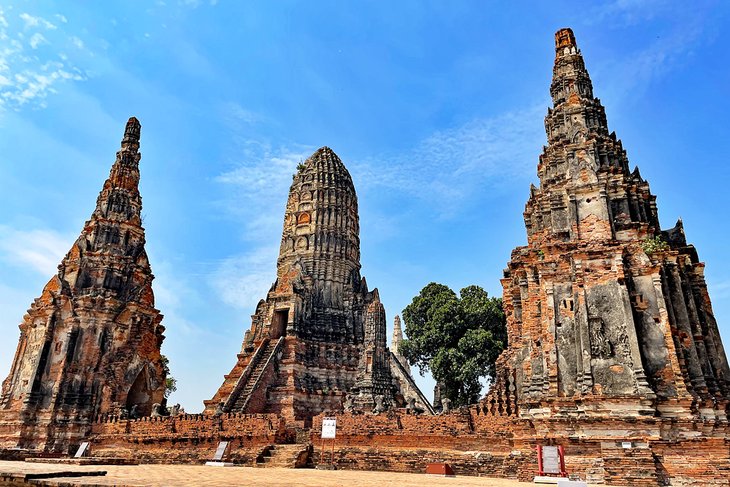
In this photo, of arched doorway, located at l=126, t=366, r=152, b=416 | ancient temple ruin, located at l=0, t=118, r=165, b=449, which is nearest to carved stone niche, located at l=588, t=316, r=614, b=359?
ancient temple ruin, located at l=0, t=118, r=165, b=449

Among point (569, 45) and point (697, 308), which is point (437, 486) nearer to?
point (697, 308)

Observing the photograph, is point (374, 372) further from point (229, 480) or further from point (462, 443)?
point (229, 480)

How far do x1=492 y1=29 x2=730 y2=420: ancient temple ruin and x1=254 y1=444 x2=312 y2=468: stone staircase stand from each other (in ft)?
25.6

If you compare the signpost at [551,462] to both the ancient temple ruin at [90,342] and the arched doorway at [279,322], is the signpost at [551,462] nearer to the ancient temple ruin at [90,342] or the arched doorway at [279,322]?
the arched doorway at [279,322]

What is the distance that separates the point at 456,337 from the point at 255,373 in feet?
43.2

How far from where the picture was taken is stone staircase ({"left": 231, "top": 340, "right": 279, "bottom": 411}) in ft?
94.5

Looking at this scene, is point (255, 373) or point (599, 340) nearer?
point (599, 340)

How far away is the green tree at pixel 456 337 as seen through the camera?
33062 mm

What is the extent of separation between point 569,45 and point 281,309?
22.5 meters

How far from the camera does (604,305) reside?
1638 cm

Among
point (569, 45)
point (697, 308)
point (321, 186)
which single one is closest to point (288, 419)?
point (321, 186)

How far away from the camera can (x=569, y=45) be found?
2339cm

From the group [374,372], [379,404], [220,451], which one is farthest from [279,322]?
[220,451]

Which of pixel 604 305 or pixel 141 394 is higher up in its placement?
pixel 604 305
